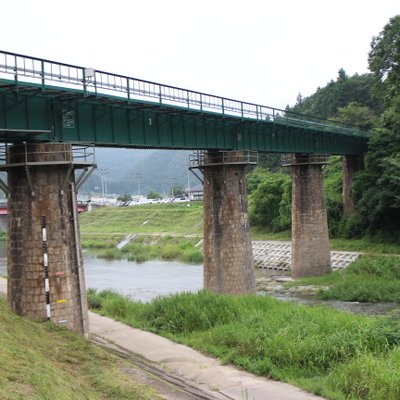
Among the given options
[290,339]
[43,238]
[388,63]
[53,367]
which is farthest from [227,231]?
[388,63]

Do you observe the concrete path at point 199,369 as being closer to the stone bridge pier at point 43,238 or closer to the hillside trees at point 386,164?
the stone bridge pier at point 43,238

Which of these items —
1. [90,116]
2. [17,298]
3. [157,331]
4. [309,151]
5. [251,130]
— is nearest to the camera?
[17,298]

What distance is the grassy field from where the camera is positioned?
247 ft

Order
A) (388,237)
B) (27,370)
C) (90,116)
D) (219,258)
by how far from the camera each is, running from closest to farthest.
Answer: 1. (27,370)
2. (90,116)
3. (219,258)
4. (388,237)

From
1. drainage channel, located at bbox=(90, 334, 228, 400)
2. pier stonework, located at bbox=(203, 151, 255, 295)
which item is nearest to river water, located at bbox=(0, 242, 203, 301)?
pier stonework, located at bbox=(203, 151, 255, 295)

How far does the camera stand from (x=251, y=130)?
1422 inches

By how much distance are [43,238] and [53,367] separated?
7.26 m

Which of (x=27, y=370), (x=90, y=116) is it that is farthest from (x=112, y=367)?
(x=90, y=116)

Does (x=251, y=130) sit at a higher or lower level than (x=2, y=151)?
higher

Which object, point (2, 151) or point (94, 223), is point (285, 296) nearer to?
point (2, 151)

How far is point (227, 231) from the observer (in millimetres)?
32500

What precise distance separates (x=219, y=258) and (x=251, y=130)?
8825 millimetres

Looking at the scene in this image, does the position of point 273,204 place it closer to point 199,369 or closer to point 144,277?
point 144,277

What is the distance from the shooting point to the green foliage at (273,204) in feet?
200
